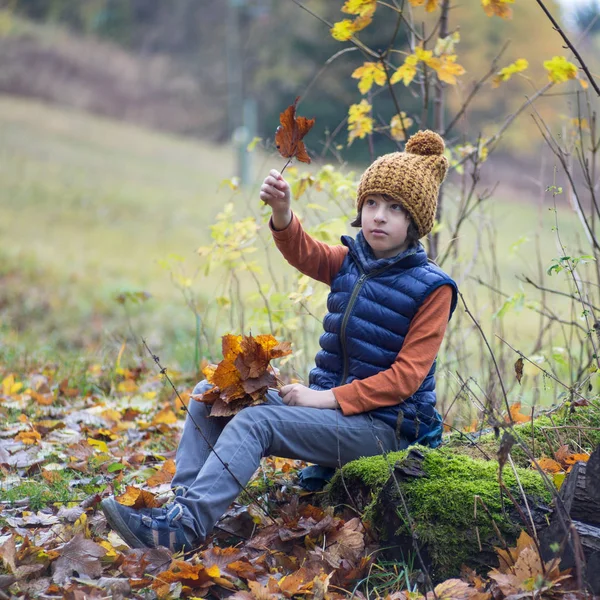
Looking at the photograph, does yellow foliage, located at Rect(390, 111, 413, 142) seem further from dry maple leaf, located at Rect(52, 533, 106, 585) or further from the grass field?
dry maple leaf, located at Rect(52, 533, 106, 585)

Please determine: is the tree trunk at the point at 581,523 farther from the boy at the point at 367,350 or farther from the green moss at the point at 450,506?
the boy at the point at 367,350

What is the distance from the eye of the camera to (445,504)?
2.30 meters

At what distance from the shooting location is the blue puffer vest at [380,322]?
271 cm

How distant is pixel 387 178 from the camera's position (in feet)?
8.92

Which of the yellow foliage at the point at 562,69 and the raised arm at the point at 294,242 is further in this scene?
the yellow foliage at the point at 562,69

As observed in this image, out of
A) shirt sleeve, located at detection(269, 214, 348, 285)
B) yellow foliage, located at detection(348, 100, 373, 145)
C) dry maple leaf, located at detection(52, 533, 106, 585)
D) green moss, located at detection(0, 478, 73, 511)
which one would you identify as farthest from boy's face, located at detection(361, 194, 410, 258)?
green moss, located at detection(0, 478, 73, 511)

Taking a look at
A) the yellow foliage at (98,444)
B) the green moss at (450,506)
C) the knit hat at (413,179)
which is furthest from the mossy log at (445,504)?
the yellow foliage at (98,444)

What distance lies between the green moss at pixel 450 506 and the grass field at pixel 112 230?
1228 mm

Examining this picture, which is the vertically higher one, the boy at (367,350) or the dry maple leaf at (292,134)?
the dry maple leaf at (292,134)

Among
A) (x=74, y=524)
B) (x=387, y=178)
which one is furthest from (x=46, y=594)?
(x=387, y=178)

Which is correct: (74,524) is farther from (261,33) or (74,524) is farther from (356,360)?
(261,33)

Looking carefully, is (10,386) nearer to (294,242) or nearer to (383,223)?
(294,242)

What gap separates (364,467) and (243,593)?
64 centimetres

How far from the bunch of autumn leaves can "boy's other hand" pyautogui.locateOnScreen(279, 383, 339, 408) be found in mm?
73
